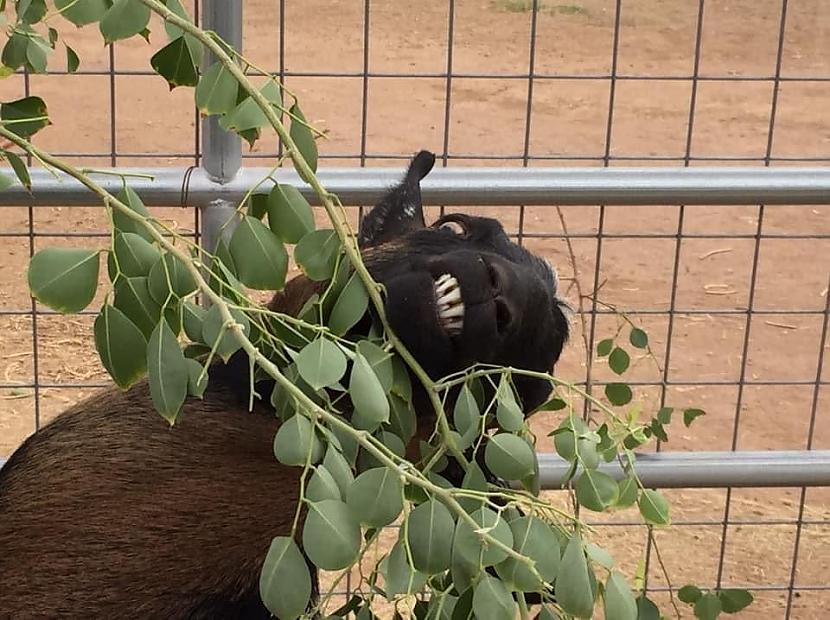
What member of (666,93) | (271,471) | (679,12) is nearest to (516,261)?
(271,471)

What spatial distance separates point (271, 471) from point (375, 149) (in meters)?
8.52

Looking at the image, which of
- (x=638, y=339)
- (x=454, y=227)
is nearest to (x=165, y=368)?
(x=454, y=227)

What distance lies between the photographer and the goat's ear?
8.68ft

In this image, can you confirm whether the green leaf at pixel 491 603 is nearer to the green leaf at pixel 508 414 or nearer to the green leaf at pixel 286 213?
the green leaf at pixel 508 414

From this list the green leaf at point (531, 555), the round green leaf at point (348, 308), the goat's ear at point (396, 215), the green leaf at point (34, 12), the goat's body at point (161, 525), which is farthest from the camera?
the goat's ear at point (396, 215)

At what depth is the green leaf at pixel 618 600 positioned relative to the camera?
5.10 ft

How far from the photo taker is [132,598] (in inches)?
91.3

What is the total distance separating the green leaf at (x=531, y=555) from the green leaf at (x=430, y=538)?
0.08 metres

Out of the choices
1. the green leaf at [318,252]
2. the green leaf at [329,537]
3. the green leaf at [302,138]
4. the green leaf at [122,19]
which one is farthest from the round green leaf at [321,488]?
the green leaf at [122,19]

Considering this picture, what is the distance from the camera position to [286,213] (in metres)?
1.67

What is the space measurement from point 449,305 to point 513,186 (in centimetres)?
104

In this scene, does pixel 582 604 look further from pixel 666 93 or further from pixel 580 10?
pixel 580 10

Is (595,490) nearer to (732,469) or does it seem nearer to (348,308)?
(348,308)

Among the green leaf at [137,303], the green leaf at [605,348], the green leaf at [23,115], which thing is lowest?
the green leaf at [605,348]
